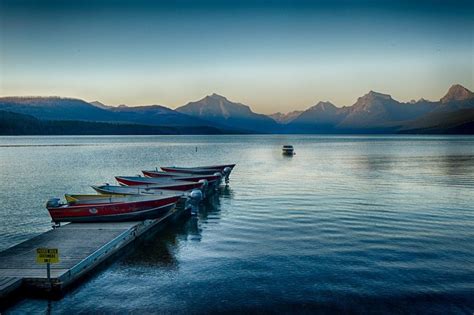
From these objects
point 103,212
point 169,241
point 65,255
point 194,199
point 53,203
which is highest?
point 53,203

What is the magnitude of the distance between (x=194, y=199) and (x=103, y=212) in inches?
320

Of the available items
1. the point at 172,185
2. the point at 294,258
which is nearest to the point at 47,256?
the point at 294,258

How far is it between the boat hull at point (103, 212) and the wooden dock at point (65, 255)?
387mm

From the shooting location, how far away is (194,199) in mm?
31000

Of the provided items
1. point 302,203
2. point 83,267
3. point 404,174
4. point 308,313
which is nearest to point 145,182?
point 302,203

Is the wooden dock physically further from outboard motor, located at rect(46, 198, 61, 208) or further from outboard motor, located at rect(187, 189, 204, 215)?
outboard motor, located at rect(187, 189, 204, 215)

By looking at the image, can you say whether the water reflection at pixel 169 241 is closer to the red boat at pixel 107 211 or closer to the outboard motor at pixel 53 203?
the red boat at pixel 107 211

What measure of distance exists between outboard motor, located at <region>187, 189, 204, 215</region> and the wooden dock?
543 cm

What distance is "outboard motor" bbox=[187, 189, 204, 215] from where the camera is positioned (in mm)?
30828

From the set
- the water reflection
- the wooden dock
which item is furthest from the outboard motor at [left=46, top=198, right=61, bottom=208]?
the water reflection

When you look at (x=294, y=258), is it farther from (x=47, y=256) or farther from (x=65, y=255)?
(x=47, y=256)

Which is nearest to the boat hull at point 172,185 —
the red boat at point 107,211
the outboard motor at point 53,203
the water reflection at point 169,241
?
the water reflection at point 169,241

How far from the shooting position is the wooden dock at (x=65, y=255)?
595 inches

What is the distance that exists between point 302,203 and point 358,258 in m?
15.0
